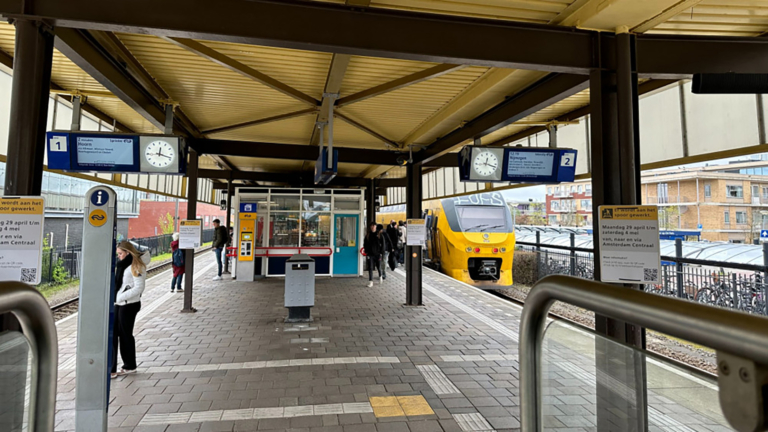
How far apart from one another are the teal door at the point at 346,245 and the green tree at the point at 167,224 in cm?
1516

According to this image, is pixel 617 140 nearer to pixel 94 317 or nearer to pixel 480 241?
pixel 94 317

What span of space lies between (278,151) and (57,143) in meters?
3.80

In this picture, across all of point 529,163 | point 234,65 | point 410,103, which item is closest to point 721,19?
point 529,163

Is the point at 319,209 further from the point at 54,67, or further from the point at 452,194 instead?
the point at 54,67

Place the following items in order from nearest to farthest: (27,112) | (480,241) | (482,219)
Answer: (27,112) < (480,241) < (482,219)

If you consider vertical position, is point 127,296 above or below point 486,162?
below

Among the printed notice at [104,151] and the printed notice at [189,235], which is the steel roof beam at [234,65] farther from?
the printed notice at [189,235]

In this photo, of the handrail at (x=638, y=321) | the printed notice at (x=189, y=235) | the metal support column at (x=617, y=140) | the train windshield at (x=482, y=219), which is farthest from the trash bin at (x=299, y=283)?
the train windshield at (x=482, y=219)

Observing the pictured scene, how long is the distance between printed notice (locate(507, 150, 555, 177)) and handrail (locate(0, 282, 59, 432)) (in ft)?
17.3

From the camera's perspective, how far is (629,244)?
295 centimetres

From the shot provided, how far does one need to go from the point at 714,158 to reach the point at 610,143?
1.90 m

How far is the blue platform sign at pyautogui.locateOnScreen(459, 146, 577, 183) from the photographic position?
556cm

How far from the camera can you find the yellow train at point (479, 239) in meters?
11.8

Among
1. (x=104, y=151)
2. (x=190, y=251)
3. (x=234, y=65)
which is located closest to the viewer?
(x=234, y=65)
